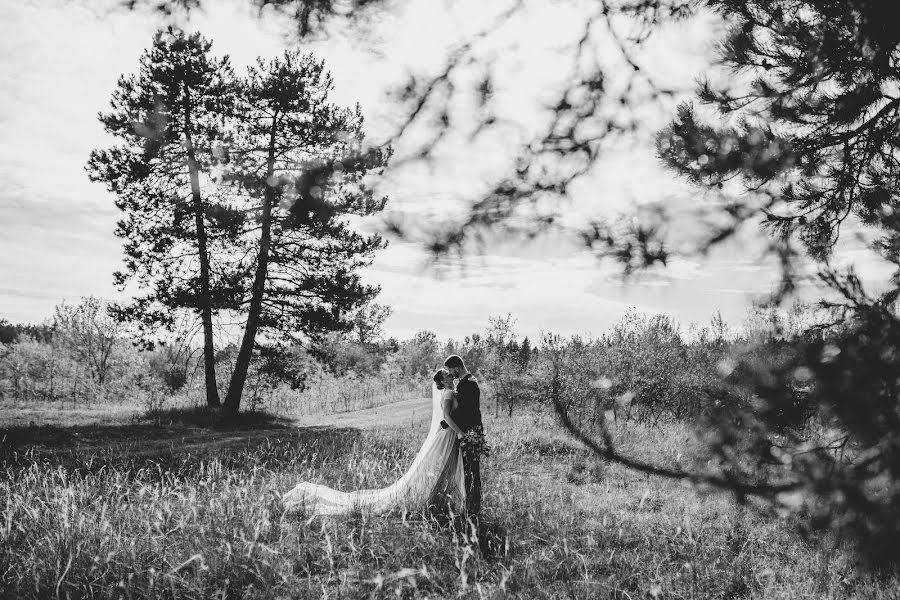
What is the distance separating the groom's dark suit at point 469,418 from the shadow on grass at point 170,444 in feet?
8.00

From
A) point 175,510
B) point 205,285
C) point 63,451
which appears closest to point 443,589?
point 175,510

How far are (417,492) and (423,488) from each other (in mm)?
77

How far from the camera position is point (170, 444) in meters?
9.48

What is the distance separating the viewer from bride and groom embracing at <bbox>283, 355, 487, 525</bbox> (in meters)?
4.77

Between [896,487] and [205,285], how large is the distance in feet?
46.9

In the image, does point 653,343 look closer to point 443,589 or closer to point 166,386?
point 443,589

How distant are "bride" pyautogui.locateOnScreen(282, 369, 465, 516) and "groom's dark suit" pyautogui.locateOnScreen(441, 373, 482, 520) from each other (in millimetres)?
70

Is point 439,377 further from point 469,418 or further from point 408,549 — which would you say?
point 408,549

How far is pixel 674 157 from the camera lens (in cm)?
227

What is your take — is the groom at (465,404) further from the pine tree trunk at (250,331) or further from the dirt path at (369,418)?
the pine tree trunk at (250,331)

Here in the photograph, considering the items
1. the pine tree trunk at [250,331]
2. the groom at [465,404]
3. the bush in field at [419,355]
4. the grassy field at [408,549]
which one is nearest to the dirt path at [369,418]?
the pine tree trunk at [250,331]

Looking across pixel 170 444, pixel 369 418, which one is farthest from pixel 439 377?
pixel 369 418

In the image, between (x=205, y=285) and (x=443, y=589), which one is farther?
(x=205, y=285)

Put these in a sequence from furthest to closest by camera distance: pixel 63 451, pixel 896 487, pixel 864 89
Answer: pixel 63 451 < pixel 864 89 < pixel 896 487
